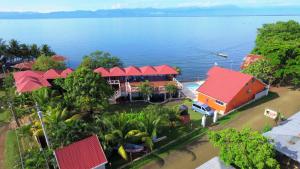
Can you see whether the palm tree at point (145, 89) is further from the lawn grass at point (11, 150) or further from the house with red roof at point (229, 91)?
the lawn grass at point (11, 150)

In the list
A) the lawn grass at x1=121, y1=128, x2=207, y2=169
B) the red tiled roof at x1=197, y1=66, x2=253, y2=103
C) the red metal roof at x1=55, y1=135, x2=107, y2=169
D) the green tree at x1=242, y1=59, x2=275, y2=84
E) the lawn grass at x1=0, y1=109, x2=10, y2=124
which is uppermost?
the green tree at x1=242, y1=59, x2=275, y2=84

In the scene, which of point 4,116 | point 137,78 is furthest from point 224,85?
point 4,116

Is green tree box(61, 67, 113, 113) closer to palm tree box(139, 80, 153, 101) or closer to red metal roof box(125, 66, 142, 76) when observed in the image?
palm tree box(139, 80, 153, 101)

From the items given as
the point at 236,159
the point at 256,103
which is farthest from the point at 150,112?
the point at 256,103

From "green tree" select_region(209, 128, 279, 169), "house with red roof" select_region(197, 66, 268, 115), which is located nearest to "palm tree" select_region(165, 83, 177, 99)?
"house with red roof" select_region(197, 66, 268, 115)

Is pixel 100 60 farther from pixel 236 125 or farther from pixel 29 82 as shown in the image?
pixel 236 125
